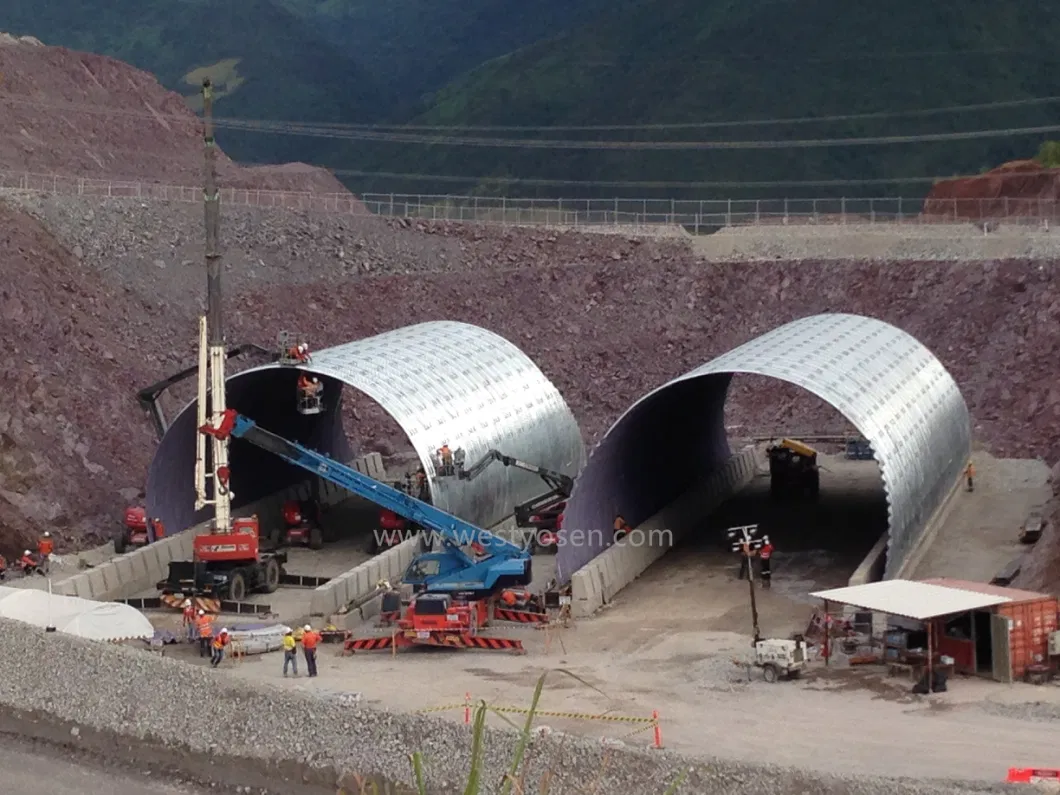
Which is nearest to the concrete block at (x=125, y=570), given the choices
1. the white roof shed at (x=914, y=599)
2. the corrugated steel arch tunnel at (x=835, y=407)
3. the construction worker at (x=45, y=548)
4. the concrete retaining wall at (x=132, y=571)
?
the concrete retaining wall at (x=132, y=571)

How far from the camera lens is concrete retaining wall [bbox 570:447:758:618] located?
3250 centimetres

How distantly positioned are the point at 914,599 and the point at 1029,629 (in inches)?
67.2

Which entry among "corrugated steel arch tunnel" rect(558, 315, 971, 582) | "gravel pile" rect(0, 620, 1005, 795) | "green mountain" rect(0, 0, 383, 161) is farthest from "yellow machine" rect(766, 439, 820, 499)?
"green mountain" rect(0, 0, 383, 161)

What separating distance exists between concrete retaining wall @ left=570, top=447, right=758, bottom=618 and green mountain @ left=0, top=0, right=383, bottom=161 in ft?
281

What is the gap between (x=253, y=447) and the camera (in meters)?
41.8

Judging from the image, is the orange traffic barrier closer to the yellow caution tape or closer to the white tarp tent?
the yellow caution tape

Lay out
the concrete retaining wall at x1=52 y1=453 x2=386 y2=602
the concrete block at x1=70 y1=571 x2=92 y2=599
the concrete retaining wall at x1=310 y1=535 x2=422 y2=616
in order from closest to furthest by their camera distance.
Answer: the concrete retaining wall at x1=310 y1=535 x2=422 y2=616 < the concrete block at x1=70 y1=571 x2=92 y2=599 < the concrete retaining wall at x1=52 y1=453 x2=386 y2=602

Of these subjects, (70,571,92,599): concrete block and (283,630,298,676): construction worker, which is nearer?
(283,630,298,676): construction worker

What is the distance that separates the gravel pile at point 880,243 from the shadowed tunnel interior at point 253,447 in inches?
726

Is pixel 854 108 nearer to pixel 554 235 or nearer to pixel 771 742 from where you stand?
pixel 554 235

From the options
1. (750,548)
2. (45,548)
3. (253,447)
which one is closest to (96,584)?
(45,548)

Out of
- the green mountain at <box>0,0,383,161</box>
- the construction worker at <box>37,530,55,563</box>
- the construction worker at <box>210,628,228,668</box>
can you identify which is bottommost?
the construction worker at <box>210,628,228,668</box>

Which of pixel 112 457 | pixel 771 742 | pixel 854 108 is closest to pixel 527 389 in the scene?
pixel 112 457

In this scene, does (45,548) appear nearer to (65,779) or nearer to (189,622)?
(189,622)
